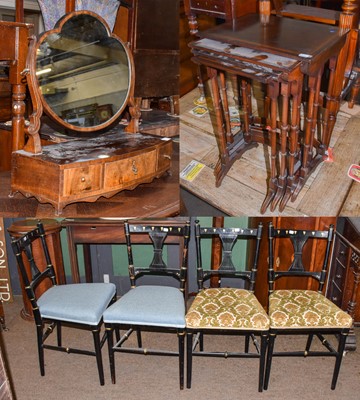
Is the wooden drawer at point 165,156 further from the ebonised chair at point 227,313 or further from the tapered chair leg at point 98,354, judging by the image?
the tapered chair leg at point 98,354

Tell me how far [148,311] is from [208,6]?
142 cm

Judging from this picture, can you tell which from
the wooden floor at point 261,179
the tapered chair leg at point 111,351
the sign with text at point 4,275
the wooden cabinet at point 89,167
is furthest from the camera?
the sign with text at point 4,275

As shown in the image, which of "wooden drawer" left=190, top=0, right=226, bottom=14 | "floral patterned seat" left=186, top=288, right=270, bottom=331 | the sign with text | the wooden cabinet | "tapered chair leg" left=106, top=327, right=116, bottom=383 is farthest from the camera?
the sign with text

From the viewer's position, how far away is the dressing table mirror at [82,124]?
65.7 inches

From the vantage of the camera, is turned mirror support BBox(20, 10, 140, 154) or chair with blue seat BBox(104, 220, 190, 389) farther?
chair with blue seat BBox(104, 220, 190, 389)

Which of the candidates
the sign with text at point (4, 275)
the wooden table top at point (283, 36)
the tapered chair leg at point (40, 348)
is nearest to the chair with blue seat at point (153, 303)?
the tapered chair leg at point (40, 348)

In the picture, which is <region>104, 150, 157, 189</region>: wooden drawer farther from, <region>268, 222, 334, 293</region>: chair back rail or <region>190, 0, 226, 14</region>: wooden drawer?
<region>268, 222, 334, 293</region>: chair back rail

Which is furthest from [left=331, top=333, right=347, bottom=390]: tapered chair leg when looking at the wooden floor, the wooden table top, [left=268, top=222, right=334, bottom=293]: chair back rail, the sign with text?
the sign with text

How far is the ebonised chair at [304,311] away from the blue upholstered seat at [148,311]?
467 mm

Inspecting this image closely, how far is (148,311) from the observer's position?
229cm

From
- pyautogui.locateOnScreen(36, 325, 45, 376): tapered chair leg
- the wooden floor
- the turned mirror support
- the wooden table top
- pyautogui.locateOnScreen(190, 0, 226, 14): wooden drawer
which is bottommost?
pyautogui.locateOnScreen(36, 325, 45, 376): tapered chair leg

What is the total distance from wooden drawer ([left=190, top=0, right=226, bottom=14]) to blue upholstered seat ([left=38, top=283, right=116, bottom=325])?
4.84 ft

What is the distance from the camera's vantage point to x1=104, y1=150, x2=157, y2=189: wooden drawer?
190cm

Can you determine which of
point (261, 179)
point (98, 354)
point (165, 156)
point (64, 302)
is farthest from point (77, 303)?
point (261, 179)
